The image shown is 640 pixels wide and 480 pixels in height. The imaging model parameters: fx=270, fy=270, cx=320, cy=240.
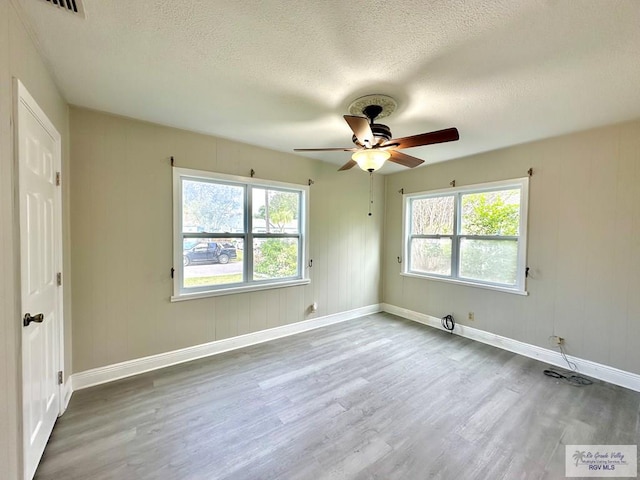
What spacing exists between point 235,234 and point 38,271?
182 cm

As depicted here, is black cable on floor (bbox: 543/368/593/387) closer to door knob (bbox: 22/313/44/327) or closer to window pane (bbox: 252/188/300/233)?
window pane (bbox: 252/188/300/233)

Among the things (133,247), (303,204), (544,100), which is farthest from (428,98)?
(133,247)

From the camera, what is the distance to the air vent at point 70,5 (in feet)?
4.33

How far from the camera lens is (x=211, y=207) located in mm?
3197

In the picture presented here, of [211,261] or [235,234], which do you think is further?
[235,234]

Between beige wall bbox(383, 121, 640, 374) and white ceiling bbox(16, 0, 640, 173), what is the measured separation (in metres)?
0.43

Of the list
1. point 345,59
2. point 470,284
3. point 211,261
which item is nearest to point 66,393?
point 211,261

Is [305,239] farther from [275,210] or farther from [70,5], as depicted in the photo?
[70,5]

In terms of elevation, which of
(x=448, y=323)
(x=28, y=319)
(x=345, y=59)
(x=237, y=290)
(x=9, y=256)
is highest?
(x=345, y=59)

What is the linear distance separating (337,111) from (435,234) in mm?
2703

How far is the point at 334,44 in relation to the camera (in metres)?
1.59

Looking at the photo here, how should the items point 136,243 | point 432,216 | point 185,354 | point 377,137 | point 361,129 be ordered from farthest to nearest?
1. point 432,216
2. point 185,354
3. point 136,243
4. point 377,137
5. point 361,129

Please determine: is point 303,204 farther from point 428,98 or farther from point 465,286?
point 465,286

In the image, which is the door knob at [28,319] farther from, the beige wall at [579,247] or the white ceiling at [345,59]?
the beige wall at [579,247]
